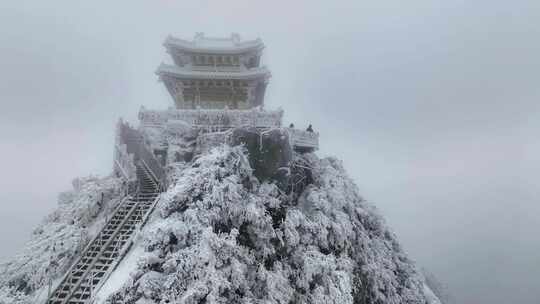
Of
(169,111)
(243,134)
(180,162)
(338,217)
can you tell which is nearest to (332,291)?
(338,217)

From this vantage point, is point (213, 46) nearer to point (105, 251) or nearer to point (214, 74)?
point (214, 74)

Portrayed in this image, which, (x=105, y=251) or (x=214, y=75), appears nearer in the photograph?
(x=105, y=251)

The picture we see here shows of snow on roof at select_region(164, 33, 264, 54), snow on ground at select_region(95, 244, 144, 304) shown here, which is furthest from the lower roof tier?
snow on ground at select_region(95, 244, 144, 304)

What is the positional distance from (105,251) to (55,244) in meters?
2.93

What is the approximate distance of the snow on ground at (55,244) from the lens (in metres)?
14.8

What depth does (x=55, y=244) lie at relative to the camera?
16391mm

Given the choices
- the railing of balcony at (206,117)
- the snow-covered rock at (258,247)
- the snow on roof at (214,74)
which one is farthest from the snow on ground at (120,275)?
the snow on roof at (214,74)

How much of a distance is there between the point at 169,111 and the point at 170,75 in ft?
27.2

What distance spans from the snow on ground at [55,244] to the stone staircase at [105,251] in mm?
638

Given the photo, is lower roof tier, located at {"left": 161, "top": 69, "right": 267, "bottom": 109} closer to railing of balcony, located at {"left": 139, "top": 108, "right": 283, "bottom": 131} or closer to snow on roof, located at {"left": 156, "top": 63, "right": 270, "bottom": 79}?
snow on roof, located at {"left": 156, "top": 63, "right": 270, "bottom": 79}

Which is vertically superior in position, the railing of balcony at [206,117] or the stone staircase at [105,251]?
the railing of balcony at [206,117]

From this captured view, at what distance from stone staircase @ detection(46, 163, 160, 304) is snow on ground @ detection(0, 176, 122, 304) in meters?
0.64

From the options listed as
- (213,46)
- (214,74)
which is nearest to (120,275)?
(214,74)

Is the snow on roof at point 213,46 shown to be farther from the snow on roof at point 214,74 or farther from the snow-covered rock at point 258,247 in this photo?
the snow-covered rock at point 258,247
